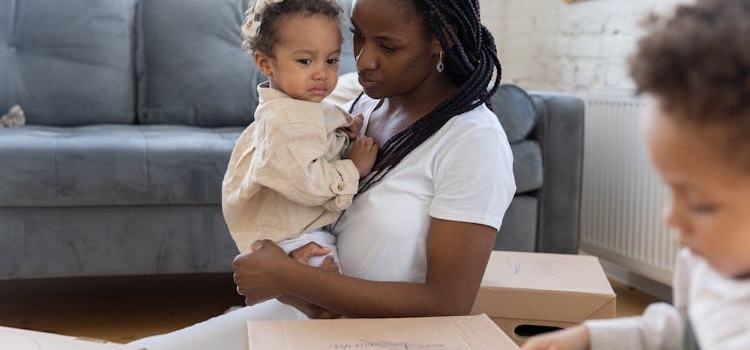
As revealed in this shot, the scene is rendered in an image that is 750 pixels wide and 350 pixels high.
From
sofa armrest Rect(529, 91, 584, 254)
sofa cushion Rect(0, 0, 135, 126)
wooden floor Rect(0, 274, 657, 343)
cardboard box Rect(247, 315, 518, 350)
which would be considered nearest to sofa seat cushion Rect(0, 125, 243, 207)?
wooden floor Rect(0, 274, 657, 343)

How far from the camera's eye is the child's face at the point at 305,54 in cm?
144

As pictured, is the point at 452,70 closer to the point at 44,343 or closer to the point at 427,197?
the point at 427,197

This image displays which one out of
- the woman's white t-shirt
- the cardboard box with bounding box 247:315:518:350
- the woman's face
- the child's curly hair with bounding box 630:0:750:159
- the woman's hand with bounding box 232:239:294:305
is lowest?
the cardboard box with bounding box 247:315:518:350

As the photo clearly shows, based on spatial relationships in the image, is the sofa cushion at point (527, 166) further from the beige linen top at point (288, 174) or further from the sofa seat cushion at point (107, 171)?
the beige linen top at point (288, 174)

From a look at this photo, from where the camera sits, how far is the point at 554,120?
2.68 metres

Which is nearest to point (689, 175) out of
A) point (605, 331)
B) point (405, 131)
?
point (605, 331)

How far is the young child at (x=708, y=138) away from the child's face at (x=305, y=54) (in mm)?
884

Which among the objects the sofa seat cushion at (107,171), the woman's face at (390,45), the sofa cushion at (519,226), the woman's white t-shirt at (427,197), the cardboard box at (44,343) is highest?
the woman's face at (390,45)

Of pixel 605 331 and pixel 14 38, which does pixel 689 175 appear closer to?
pixel 605 331

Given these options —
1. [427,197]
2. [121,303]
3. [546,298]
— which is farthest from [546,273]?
[121,303]

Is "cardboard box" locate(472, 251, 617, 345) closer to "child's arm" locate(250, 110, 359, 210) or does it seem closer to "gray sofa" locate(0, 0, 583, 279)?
"child's arm" locate(250, 110, 359, 210)

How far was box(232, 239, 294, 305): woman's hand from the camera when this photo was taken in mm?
1281

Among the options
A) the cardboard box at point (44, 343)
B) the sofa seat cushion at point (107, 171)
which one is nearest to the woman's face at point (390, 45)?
the cardboard box at point (44, 343)

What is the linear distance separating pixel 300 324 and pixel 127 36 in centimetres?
228
